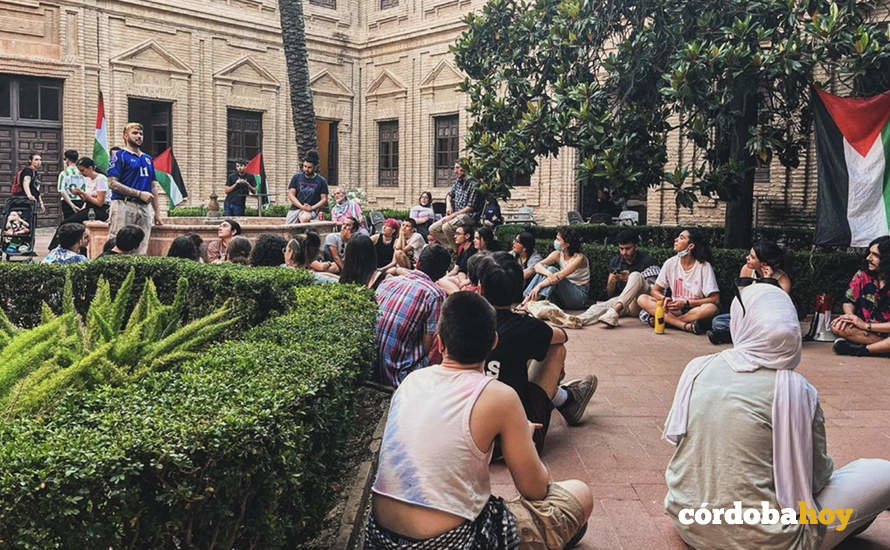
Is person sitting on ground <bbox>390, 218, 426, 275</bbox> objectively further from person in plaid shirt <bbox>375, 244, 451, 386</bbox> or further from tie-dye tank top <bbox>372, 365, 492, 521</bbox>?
tie-dye tank top <bbox>372, 365, 492, 521</bbox>

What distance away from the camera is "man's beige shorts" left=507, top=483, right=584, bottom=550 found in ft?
10.7

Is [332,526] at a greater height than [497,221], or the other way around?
[497,221]

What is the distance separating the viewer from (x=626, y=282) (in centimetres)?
1115

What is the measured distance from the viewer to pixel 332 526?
383 centimetres

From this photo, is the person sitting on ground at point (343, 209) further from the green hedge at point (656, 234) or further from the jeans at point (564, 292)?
the jeans at point (564, 292)

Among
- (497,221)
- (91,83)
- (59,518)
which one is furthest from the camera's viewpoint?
(91,83)

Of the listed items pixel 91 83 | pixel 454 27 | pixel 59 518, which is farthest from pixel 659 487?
pixel 454 27

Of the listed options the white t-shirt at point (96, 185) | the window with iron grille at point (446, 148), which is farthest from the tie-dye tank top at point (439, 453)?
the window with iron grille at point (446, 148)

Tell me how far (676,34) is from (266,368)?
8.65 metres

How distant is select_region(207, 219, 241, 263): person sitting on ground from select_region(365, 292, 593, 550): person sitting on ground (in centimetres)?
718

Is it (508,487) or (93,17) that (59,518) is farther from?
(93,17)

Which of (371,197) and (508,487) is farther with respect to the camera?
(371,197)

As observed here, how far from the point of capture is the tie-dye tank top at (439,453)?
297 centimetres

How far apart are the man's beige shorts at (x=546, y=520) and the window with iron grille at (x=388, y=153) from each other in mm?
23880
